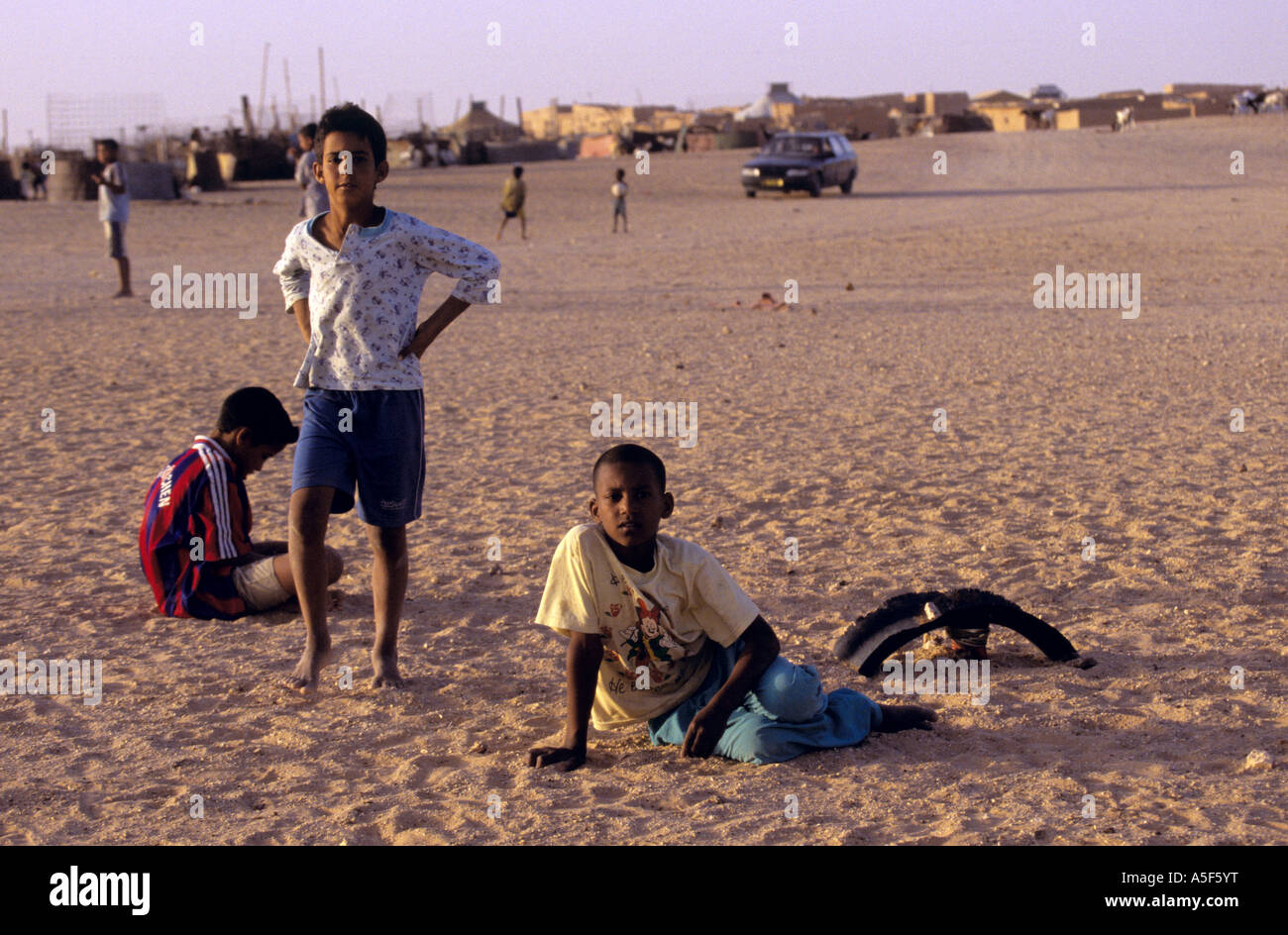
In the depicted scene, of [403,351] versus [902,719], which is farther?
[403,351]

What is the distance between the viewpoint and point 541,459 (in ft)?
25.4

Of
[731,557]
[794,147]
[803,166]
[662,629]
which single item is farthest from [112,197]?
[794,147]

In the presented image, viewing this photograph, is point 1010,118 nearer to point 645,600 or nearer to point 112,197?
point 112,197

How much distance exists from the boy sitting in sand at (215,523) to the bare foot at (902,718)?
2.36 meters

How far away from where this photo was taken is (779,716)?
378cm

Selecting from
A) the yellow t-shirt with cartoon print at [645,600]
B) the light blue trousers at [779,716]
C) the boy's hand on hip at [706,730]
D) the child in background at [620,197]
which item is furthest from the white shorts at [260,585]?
the child in background at [620,197]

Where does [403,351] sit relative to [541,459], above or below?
above

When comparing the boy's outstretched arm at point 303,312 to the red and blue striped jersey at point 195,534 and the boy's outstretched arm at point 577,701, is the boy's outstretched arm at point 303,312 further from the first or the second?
the boy's outstretched arm at point 577,701

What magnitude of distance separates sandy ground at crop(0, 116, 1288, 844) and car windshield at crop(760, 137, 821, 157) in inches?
594

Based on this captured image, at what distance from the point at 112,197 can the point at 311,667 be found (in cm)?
1136

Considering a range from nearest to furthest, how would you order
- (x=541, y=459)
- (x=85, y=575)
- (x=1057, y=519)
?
(x=85, y=575) → (x=1057, y=519) → (x=541, y=459)

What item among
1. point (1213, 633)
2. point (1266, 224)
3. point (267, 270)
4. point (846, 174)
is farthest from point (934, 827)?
point (846, 174)

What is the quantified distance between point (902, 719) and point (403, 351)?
1.93 metres

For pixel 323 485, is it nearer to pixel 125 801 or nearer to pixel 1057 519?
pixel 125 801
